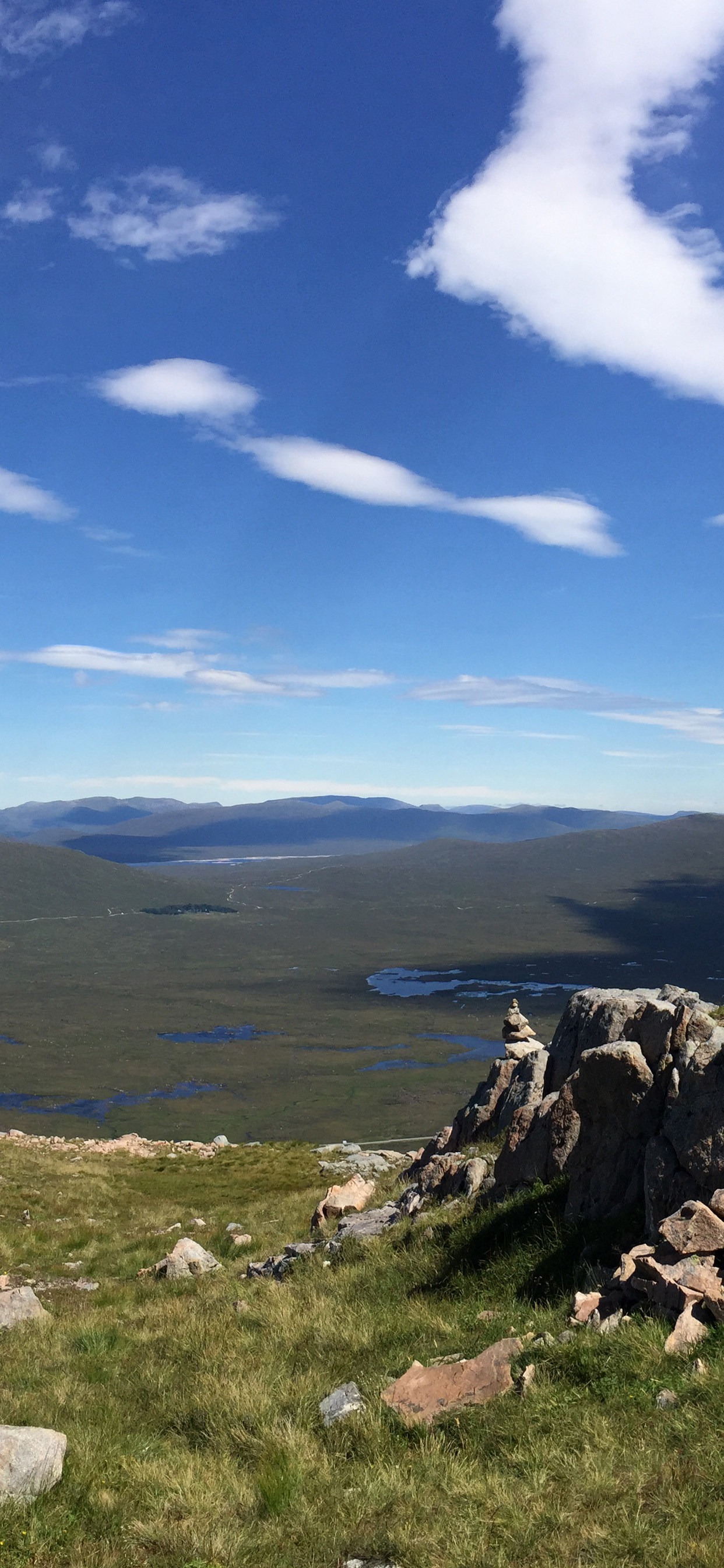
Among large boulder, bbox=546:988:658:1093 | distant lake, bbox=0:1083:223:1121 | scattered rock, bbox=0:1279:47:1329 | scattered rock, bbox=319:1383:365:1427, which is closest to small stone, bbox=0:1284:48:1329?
scattered rock, bbox=0:1279:47:1329

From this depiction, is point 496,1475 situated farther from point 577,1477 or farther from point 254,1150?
point 254,1150

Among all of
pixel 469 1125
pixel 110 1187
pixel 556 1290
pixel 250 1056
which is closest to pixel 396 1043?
pixel 250 1056

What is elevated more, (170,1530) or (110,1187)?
(170,1530)

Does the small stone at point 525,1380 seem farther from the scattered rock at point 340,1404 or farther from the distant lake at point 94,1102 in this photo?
the distant lake at point 94,1102

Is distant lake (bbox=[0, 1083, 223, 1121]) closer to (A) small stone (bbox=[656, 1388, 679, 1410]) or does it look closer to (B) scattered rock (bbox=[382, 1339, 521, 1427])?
(B) scattered rock (bbox=[382, 1339, 521, 1427])

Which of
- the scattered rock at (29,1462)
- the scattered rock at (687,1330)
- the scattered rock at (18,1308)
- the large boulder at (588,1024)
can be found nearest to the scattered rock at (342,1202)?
the large boulder at (588,1024)

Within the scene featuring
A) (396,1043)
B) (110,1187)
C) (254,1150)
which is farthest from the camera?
(396,1043)

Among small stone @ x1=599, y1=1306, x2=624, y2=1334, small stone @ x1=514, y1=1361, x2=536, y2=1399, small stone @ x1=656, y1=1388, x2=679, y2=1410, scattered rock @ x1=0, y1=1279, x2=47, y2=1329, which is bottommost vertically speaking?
scattered rock @ x1=0, y1=1279, x2=47, y2=1329

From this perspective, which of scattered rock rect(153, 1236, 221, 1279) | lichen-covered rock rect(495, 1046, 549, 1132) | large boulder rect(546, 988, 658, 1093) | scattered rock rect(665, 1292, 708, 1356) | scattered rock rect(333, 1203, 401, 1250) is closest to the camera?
scattered rock rect(665, 1292, 708, 1356)
